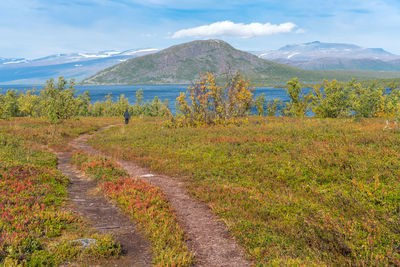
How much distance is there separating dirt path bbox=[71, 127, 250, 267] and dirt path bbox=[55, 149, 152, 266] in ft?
5.07

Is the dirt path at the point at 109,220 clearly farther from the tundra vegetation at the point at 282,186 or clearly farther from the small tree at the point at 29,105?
the small tree at the point at 29,105

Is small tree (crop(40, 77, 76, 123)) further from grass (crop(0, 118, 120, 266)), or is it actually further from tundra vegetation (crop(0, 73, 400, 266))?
grass (crop(0, 118, 120, 266))

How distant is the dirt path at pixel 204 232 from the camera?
7375mm

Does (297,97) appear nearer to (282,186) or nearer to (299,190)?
(282,186)

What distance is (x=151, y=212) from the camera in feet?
32.0

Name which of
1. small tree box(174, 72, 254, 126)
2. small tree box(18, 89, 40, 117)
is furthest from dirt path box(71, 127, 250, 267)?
small tree box(18, 89, 40, 117)

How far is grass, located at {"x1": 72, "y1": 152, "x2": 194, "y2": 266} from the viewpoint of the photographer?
7219 mm

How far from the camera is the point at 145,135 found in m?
30.2

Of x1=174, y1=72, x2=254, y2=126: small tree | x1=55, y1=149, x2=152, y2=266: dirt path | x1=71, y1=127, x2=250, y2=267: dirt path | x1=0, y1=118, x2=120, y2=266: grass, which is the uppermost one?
x1=174, y1=72, x2=254, y2=126: small tree

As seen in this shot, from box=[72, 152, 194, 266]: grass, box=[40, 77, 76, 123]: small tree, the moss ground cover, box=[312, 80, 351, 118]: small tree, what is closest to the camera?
box=[72, 152, 194, 266]: grass

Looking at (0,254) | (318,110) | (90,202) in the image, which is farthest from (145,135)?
(318,110)

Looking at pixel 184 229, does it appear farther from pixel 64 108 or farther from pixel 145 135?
pixel 64 108

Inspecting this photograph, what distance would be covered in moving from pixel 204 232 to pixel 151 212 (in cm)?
209

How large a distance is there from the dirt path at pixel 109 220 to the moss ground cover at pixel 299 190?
3.05 m
